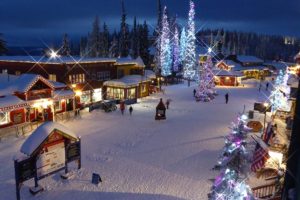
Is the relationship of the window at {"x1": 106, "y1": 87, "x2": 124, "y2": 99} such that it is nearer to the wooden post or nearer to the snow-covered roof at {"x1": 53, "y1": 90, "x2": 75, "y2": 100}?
the snow-covered roof at {"x1": 53, "y1": 90, "x2": 75, "y2": 100}

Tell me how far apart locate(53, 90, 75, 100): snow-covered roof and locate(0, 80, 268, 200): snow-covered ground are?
2.78 m

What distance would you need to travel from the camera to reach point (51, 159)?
1527 cm

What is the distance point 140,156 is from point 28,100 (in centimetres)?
1289

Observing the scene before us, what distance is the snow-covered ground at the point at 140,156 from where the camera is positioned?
47.2ft

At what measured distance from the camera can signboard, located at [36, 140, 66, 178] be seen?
14619mm

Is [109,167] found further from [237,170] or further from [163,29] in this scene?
[163,29]

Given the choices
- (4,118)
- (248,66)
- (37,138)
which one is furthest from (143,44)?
(37,138)

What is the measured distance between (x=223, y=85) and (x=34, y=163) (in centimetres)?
5077

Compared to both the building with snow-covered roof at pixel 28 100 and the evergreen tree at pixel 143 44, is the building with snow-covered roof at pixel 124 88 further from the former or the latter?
the evergreen tree at pixel 143 44

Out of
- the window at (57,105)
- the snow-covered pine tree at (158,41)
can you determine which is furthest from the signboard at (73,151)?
the snow-covered pine tree at (158,41)

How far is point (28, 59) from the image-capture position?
35469mm

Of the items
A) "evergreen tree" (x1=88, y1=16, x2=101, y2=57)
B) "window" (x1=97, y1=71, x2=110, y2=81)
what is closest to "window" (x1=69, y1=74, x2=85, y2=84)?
"window" (x1=97, y1=71, x2=110, y2=81)

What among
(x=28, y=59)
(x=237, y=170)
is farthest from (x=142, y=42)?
(x=237, y=170)

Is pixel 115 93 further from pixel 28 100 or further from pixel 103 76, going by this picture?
pixel 28 100
